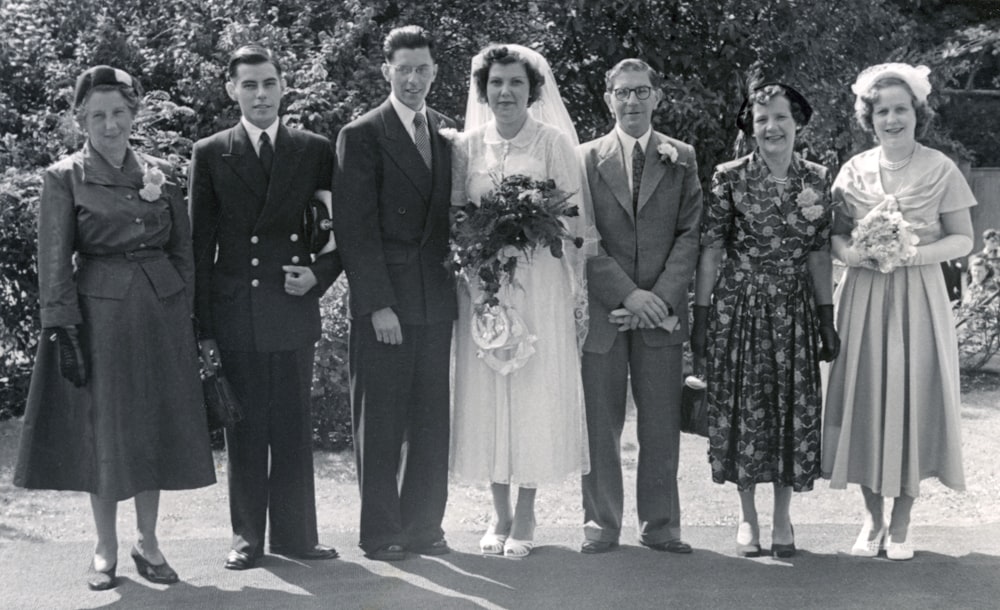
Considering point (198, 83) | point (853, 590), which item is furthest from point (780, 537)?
point (198, 83)

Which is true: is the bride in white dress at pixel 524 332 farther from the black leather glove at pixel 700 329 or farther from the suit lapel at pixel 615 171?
the black leather glove at pixel 700 329

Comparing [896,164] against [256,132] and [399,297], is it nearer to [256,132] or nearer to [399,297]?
[399,297]

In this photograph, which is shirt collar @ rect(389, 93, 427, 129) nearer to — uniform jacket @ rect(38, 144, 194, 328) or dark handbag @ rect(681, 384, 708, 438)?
uniform jacket @ rect(38, 144, 194, 328)

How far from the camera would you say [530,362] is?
512cm

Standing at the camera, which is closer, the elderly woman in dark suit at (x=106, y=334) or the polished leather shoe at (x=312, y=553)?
the elderly woman in dark suit at (x=106, y=334)

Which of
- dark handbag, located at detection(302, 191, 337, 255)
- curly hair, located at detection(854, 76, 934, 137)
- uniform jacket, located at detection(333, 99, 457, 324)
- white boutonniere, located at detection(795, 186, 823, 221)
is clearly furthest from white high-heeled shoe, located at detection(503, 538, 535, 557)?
curly hair, located at detection(854, 76, 934, 137)

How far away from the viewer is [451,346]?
5.38 m

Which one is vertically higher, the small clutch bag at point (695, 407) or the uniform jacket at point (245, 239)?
the uniform jacket at point (245, 239)

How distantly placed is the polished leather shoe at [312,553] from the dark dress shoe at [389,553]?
0.64 ft

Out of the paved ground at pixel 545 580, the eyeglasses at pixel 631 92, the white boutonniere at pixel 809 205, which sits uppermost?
the eyeglasses at pixel 631 92

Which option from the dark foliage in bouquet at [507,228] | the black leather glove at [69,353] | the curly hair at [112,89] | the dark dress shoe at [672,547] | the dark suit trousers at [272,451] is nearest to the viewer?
the black leather glove at [69,353]

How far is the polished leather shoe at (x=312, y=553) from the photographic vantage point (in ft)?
16.9

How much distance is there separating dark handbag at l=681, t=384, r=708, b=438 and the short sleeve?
0.71 metres

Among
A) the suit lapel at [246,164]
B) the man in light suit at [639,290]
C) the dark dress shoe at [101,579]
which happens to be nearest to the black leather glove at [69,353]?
the dark dress shoe at [101,579]
